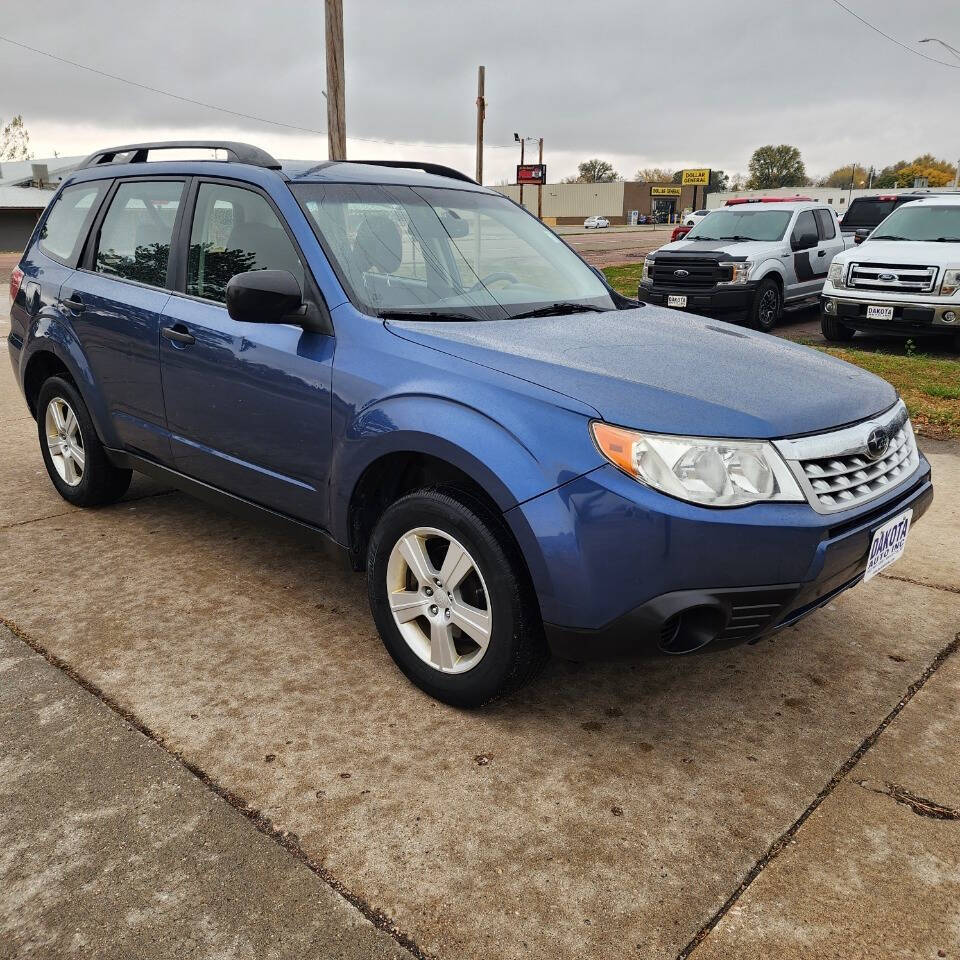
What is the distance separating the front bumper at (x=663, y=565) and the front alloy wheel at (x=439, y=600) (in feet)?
0.97

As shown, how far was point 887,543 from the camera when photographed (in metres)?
2.93

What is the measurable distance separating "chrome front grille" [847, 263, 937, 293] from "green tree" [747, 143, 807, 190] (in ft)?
419

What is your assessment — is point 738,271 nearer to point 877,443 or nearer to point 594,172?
point 877,443

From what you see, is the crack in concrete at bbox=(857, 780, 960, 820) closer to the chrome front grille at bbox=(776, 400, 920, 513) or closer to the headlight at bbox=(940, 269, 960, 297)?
the chrome front grille at bbox=(776, 400, 920, 513)

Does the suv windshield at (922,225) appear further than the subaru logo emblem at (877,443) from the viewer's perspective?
Yes

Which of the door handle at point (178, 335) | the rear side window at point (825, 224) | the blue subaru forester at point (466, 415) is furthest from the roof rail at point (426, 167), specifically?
the rear side window at point (825, 224)

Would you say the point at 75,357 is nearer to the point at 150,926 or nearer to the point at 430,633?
the point at 430,633

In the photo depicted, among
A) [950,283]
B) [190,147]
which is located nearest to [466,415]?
[190,147]

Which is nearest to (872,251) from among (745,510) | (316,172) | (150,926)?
(316,172)

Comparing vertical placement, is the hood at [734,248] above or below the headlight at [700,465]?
above

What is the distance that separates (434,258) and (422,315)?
43cm

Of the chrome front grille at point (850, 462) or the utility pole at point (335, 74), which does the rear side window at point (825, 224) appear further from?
the chrome front grille at point (850, 462)

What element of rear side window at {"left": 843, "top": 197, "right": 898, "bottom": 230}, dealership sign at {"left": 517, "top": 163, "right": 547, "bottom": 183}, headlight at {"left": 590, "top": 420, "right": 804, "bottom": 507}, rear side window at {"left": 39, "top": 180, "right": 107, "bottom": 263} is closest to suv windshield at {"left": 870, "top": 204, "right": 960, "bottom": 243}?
rear side window at {"left": 843, "top": 197, "right": 898, "bottom": 230}

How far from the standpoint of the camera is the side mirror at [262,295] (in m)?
3.12
